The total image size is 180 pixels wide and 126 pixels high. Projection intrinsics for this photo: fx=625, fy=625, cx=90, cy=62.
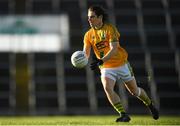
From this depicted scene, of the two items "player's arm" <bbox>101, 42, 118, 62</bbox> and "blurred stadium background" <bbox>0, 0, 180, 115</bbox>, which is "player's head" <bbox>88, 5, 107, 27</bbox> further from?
"blurred stadium background" <bbox>0, 0, 180, 115</bbox>

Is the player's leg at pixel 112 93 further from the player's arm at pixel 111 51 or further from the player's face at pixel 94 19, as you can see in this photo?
the player's face at pixel 94 19

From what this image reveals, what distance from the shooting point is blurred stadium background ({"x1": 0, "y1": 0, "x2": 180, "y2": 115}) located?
16.0 meters

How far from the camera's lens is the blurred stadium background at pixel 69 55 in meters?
16.0

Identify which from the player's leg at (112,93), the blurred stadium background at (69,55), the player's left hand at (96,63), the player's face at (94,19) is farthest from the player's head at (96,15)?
the blurred stadium background at (69,55)

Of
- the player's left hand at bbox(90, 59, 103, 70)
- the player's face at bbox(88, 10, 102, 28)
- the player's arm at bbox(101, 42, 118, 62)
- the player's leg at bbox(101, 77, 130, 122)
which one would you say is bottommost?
the player's leg at bbox(101, 77, 130, 122)

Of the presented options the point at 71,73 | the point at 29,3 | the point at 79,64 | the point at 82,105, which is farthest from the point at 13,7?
the point at 79,64

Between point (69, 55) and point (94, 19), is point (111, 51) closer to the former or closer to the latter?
point (94, 19)

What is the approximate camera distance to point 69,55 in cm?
1711

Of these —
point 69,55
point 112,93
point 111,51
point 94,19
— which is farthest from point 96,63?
point 69,55

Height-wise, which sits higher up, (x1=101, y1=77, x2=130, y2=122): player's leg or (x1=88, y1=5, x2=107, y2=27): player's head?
(x1=88, y1=5, x2=107, y2=27): player's head

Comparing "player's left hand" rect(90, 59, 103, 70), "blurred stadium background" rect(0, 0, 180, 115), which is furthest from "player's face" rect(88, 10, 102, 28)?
"blurred stadium background" rect(0, 0, 180, 115)

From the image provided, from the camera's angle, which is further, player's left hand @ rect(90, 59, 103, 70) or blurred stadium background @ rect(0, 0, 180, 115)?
blurred stadium background @ rect(0, 0, 180, 115)

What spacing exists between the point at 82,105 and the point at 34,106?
1.22 metres

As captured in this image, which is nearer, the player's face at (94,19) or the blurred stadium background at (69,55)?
the player's face at (94,19)
